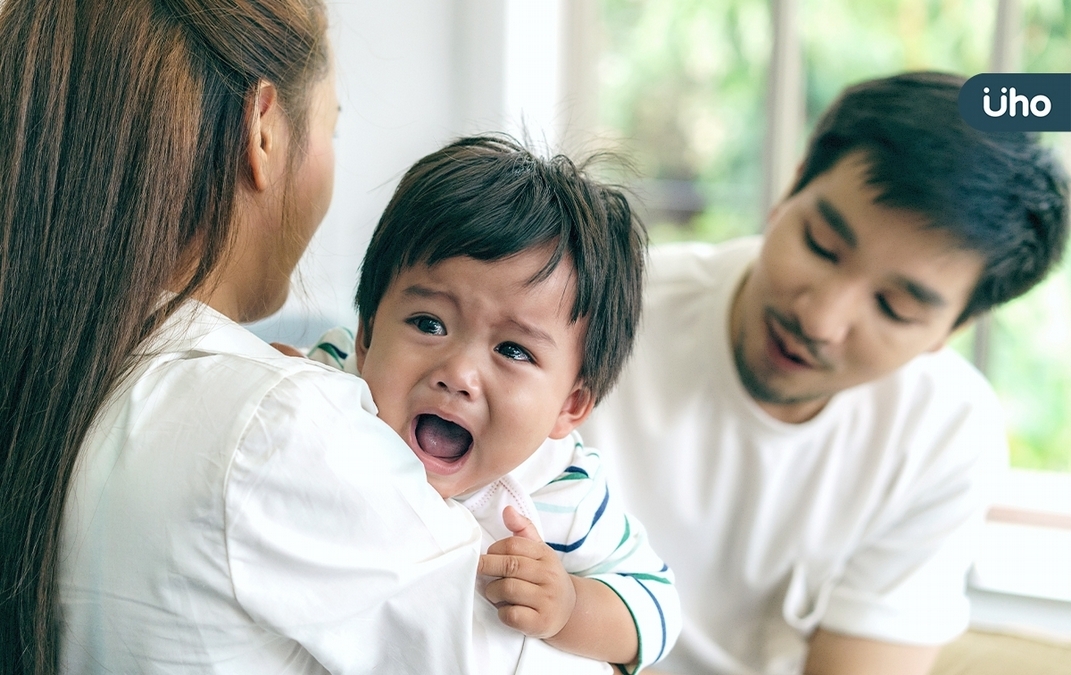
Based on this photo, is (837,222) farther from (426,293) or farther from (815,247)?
(426,293)

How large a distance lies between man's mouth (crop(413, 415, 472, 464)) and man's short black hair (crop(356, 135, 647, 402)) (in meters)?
0.13

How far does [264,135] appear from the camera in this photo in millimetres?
785

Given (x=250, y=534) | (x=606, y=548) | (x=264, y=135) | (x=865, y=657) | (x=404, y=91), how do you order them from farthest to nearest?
1. (x=404, y=91)
2. (x=865, y=657)
3. (x=606, y=548)
4. (x=264, y=135)
5. (x=250, y=534)

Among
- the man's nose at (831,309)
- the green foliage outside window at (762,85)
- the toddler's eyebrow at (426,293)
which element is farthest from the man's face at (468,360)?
the green foliage outside window at (762,85)

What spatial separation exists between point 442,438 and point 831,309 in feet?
2.07

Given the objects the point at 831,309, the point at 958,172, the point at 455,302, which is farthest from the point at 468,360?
the point at 958,172

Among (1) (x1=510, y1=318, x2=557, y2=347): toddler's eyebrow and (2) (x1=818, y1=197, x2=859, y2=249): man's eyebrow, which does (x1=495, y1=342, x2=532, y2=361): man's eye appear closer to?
(1) (x1=510, y1=318, x2=557, y2=347): toddler's eyebrow

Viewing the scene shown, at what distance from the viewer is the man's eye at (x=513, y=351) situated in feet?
2.89

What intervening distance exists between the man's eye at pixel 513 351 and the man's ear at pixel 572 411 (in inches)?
4.3

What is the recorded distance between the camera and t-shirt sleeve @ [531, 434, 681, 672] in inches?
37.6

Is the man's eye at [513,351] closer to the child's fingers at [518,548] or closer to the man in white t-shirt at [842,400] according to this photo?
the child's fingers at [518,548]

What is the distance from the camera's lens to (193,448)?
63 cm

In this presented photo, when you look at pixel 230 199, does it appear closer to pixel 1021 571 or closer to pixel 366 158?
pixel 366 158

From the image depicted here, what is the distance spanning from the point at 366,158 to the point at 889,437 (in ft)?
3.57
